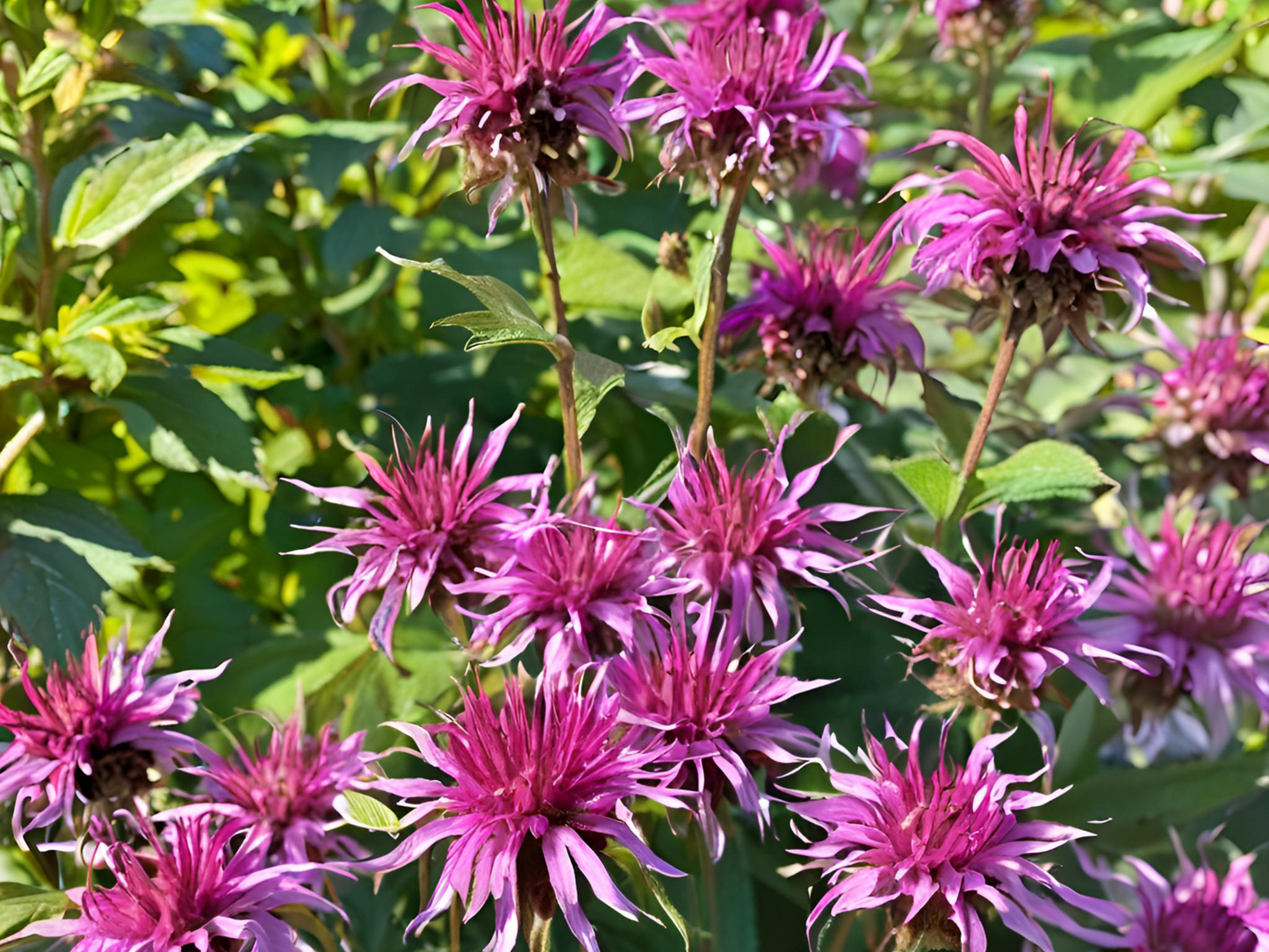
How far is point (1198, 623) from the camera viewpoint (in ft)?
1.85

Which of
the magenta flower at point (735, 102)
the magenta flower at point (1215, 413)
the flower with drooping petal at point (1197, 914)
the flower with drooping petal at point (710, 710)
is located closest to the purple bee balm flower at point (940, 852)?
the flower with drooping petal at point (710, 710)

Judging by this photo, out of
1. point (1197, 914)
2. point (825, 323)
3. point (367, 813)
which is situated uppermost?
point (825, 323)

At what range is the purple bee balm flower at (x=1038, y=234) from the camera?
0.46 m

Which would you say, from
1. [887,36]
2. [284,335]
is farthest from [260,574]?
[887,36]

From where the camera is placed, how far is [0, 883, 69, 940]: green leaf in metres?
0.44

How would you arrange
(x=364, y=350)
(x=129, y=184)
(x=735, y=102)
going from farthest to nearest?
(x=364, y=350), (x=129, y=184), (x=735, y=102)

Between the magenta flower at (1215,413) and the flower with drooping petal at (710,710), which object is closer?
the flower with drooping petal at (710,710)

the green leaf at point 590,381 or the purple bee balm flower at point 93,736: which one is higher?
the green leaf at point 590,381

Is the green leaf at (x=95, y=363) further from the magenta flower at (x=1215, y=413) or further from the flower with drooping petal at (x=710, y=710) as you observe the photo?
the magenta flower at (x=1215, y=413)

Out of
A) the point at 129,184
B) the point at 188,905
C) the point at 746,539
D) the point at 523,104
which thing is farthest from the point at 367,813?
the point at 129,184

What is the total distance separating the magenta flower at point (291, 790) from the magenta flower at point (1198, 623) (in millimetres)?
365

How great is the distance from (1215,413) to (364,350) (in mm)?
654

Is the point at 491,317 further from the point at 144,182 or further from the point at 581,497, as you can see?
the point at 144,182

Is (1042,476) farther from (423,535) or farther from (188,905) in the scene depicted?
(188,905)
